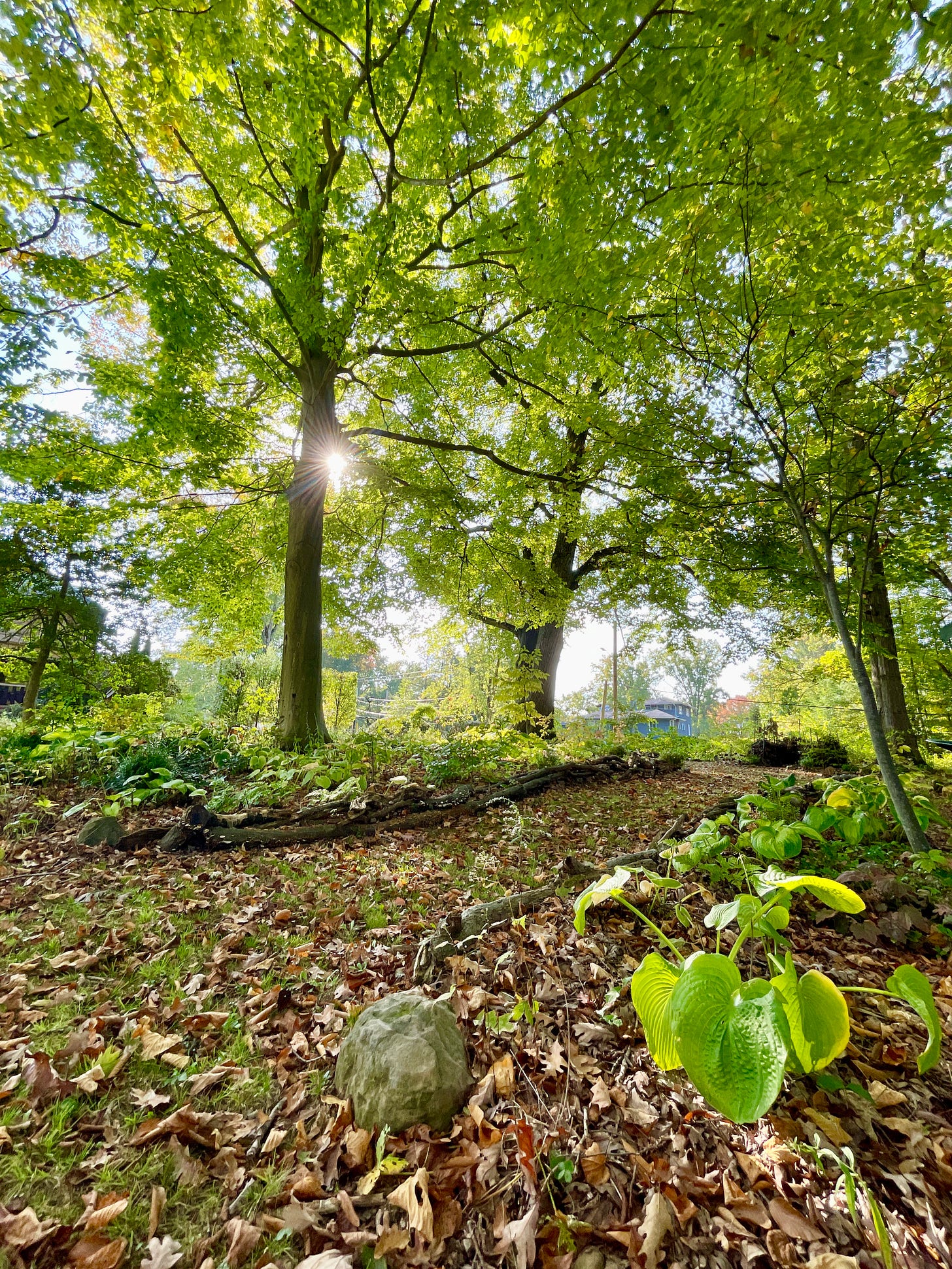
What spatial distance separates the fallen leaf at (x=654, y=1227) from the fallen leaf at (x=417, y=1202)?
0.55m

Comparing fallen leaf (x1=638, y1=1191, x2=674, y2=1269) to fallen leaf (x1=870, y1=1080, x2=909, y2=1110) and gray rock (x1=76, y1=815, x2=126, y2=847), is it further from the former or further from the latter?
gray rock (x1=76, y1=815, x2=126, y2=847)

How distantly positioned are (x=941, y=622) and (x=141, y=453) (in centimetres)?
1496

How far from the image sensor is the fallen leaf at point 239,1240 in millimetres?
1188

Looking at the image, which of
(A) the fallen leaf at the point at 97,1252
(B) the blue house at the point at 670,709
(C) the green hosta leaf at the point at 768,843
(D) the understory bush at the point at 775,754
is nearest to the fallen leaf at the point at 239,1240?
(A) the fallen leaf at the point at 97,1252

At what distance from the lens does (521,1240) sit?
1183mm

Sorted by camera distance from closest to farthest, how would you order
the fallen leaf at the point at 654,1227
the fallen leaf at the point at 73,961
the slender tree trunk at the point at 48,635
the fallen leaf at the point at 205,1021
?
the fallen leaf at the point at 654,1227 < the fallen leaf at the point at 205,1021 < the fallen leaf at the point at 73,961 < the slender tree trunk at the point at 48,635

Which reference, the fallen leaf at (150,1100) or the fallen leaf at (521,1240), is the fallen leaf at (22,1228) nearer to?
the fallen leaf at (150,1100)

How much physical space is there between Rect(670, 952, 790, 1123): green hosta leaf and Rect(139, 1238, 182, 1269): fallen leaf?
4.60 ft

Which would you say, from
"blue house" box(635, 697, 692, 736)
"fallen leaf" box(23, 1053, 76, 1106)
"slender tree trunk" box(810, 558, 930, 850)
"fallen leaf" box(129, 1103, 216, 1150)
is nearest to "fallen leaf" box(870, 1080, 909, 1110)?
"slender tree trunk" box(810, 558, 930, 850)

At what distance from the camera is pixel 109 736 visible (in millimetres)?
5594

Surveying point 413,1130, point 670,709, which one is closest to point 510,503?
point 413,1130

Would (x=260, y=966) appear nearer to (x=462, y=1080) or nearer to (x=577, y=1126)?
(x=462, y=1080)

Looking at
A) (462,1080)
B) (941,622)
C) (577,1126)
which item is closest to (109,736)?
(462,1080)

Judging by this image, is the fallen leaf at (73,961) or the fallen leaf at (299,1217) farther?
the fallen leaf at (73,961)
